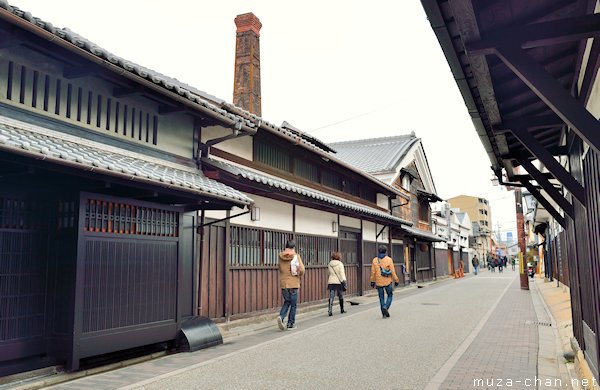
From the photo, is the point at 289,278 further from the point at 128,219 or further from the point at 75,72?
the point at 75,72

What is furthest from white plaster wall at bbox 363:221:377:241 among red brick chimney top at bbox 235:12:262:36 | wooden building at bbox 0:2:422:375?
wooden building at bbox 0:2:422:375

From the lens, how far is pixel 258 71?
1819 centimetres

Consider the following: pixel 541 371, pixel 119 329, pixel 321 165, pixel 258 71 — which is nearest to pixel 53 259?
pixel 119 329

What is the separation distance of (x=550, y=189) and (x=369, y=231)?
1393 centimetres

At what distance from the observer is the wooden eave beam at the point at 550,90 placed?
3609 mm

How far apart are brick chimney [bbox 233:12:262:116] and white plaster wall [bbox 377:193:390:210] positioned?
8.41 metres

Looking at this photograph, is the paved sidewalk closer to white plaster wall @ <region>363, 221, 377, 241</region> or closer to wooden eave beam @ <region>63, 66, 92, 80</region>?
wooden eave beam @ <region>63, 66, 92, 80</region>

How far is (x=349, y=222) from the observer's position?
1836 centimetres

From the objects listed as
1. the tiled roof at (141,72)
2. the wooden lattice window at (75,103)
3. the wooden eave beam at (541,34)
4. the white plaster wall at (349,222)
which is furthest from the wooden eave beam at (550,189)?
the white plaster wall at (349,222)

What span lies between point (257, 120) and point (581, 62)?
7.56m

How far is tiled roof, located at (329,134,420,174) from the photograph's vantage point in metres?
28.5

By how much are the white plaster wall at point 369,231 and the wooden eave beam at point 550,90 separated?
16.4m

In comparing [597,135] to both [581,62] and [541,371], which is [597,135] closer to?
[581,62]

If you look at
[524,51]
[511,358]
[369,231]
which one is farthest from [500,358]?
[369,231]
